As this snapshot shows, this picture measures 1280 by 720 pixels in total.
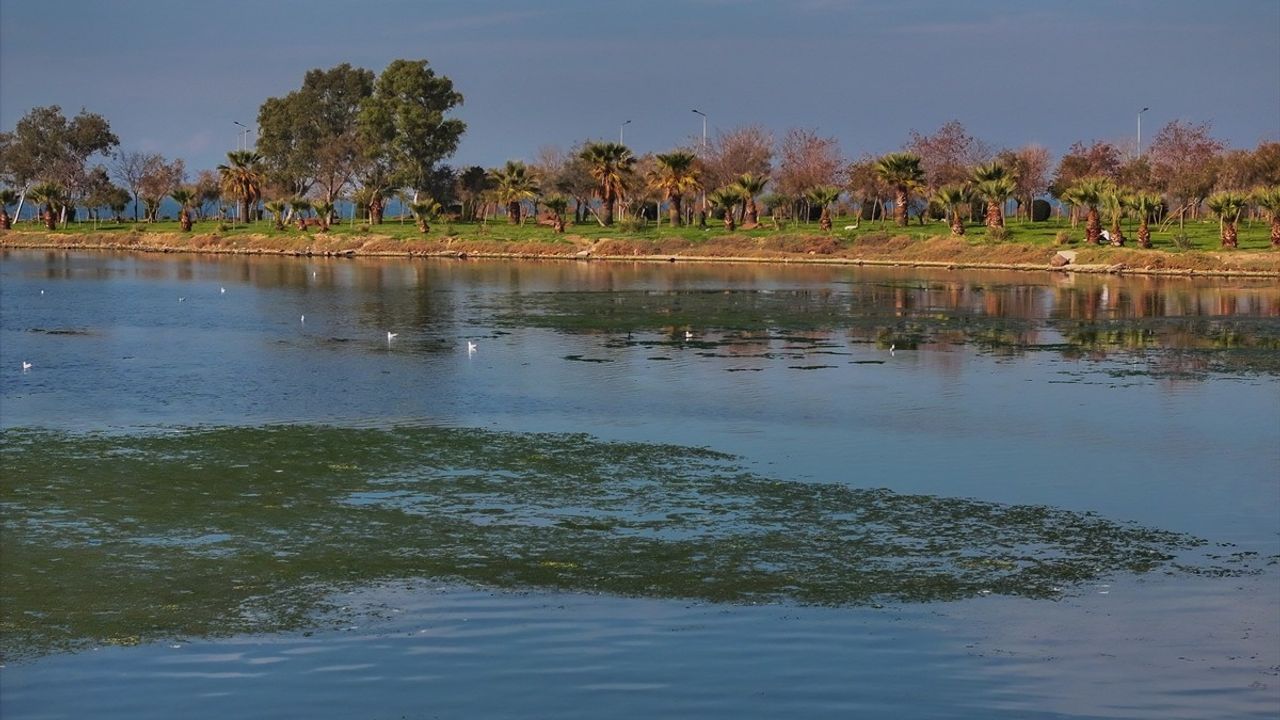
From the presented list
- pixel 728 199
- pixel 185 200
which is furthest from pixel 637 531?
pixel 185 200

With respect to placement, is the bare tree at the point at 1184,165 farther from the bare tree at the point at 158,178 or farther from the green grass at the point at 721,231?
the bare tree at the point at 158,178

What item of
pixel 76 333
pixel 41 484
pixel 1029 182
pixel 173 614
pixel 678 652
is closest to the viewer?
pixel 678 652

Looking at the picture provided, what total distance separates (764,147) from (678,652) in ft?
464

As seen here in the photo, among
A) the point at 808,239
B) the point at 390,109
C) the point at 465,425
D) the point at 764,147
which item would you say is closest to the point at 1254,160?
the point at 808,239

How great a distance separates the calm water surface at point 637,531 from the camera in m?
15.0

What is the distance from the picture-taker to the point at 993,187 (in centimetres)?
10281

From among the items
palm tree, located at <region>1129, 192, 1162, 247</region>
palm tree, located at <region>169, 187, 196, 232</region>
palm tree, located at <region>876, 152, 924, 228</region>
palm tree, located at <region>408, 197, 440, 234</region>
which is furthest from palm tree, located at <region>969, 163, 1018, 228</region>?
palm tree, located at <region>169, 187, 196, 232</region>

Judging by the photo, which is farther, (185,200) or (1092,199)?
(185,200)

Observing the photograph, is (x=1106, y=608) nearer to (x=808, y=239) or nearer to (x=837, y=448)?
(x=837, y=448)

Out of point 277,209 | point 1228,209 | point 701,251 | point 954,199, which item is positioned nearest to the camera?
point 1228,209

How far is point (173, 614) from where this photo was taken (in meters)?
17.0

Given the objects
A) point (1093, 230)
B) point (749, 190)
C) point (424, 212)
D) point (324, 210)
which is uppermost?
point (749, 190)

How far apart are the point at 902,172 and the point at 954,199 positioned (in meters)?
9.35

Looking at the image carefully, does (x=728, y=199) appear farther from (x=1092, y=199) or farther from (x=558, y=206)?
(x=1092, y=199)
